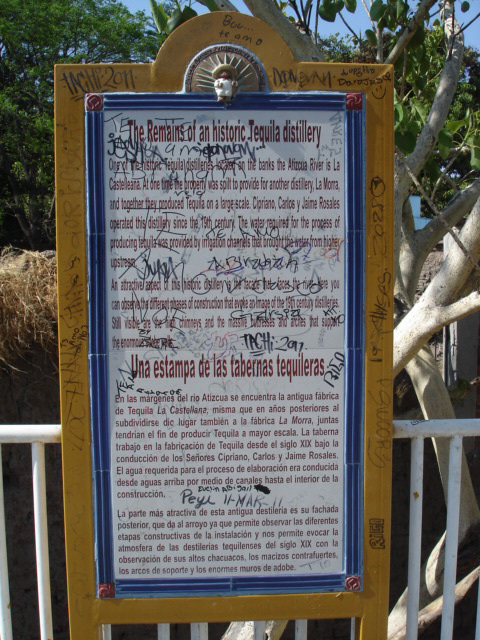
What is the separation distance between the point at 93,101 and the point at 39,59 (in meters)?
16.2

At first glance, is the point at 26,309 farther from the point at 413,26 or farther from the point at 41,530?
the point at 413,26

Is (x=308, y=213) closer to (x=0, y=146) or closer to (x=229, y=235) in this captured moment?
(x=229, y=235)

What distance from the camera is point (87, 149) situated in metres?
1.98

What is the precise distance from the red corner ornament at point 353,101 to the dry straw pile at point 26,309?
84.8 inches

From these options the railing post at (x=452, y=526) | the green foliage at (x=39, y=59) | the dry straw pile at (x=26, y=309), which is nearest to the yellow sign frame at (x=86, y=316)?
the railing post at (x=452, y=526)

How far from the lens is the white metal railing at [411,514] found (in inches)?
84.6

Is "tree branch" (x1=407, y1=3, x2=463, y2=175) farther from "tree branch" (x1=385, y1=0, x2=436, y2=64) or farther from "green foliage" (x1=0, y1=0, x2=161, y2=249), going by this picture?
"green foliage" (x1=0, y1=0, x2=161, y2=249)

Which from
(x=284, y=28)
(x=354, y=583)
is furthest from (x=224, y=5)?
(x=354, y=583)

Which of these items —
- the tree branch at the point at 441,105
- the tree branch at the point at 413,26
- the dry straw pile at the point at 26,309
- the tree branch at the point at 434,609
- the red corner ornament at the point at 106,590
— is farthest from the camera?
the dry straw pile at the point at 26,309

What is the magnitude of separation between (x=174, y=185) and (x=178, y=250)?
207 millimetres

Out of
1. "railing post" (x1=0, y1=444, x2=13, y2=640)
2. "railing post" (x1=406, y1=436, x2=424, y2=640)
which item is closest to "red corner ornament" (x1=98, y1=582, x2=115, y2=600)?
"railing post" (x1=0, y1=444, x2=13, y2=640)

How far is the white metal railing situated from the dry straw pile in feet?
4.79

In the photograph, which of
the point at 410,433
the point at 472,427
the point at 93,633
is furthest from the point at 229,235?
the point at 93,633

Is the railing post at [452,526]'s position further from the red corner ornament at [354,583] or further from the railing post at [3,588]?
the railing post at [3,588]
